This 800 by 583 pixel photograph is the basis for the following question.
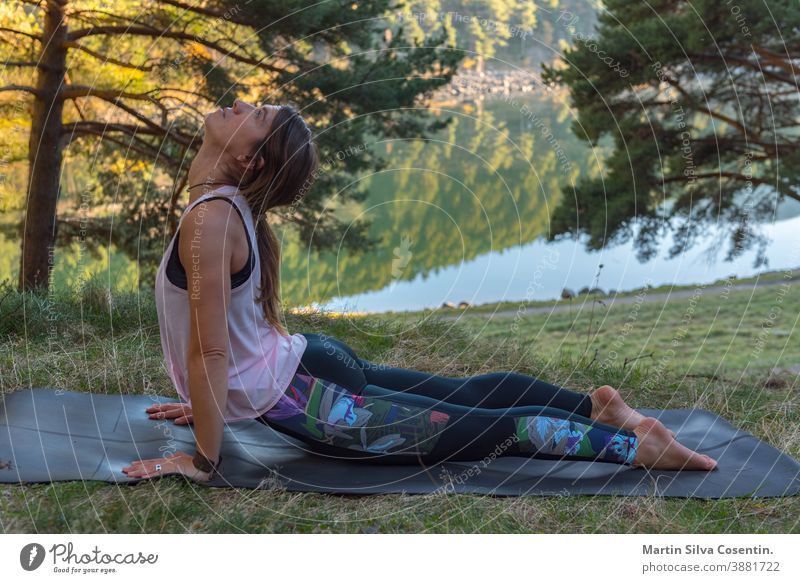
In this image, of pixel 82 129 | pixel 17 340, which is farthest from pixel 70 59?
pixel 17 340

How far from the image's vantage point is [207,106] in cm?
940

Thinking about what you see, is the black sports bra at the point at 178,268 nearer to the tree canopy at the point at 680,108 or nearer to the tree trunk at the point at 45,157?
the tree trunk at the point at 45,157

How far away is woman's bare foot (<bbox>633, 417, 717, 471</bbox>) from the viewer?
3.51 meters

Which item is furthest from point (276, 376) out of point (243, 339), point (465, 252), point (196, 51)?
point (465, 252)

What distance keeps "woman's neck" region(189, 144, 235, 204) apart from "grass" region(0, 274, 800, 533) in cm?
110

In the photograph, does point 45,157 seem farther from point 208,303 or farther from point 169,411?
point 208,303

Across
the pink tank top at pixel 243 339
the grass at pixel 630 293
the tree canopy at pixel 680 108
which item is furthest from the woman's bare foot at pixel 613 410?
the grass at pixel 630 293

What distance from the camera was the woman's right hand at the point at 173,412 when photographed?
151 inches

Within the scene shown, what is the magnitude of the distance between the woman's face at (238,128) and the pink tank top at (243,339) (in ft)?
0.56

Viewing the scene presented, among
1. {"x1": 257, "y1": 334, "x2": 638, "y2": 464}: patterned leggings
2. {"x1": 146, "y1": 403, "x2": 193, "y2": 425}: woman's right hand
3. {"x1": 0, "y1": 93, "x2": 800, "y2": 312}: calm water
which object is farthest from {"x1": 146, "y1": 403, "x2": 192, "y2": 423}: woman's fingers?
{"x1": 0, "y1": 93, "x2": 800, "y2": 312}: calm water

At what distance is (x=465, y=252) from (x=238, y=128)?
59.6 feet
